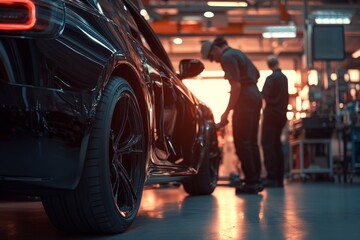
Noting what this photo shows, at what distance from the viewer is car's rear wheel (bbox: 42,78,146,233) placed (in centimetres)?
254

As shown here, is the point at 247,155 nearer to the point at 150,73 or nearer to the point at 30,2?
the point at 150,73

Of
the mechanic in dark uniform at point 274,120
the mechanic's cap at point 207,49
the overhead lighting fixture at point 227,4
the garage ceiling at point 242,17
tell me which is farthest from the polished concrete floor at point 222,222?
the overhead lighting fixture at point 227,4

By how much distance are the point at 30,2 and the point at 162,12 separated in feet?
51.2

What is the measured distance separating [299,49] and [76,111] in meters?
21.6

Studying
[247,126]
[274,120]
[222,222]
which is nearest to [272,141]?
[274,120]

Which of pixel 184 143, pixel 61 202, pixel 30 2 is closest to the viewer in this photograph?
pixel 30 2

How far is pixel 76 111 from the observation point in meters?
2.40

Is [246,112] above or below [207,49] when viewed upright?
below

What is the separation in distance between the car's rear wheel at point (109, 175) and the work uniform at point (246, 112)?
3.30 metres

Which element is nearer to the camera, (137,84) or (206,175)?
(137,84)

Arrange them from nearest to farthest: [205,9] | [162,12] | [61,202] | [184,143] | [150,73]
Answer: [61,202]
[150,73]
[184,143]
[205,9]
[162,12]

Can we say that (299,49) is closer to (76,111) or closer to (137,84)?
(137,84)

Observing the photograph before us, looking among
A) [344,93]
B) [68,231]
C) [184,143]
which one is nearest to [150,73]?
[68,231]

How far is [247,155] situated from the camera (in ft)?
21.3
